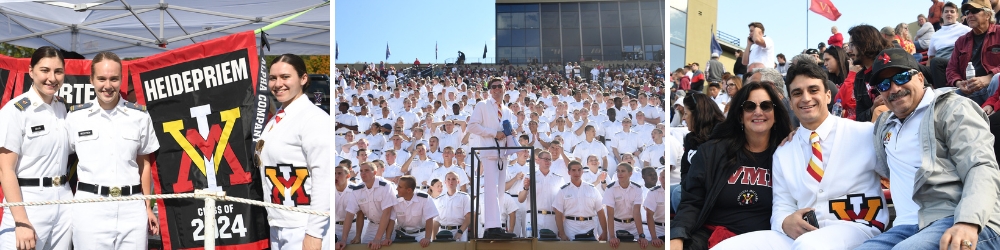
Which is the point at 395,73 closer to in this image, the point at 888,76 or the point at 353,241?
the point at 353,241

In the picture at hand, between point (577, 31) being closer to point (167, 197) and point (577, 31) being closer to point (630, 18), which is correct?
point (630, 18)

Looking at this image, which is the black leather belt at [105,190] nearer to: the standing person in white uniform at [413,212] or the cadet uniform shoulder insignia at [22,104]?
the cadet uniform shoulder insignia at [22,104]

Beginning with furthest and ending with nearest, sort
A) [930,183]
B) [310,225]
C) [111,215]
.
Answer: [111,215] < [310,225] < [930,183]

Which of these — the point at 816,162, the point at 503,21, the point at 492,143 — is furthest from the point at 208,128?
the point at 816,162

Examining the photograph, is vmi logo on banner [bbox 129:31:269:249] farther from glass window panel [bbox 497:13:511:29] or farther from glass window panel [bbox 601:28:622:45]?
glass window panel [bbox 601:28:622:45]

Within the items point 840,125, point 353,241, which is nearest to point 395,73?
point 353,241

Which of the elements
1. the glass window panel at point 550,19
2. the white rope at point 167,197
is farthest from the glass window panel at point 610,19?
the white rope at point 167,197

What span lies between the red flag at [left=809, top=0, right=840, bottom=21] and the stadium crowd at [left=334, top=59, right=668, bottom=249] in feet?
12.5

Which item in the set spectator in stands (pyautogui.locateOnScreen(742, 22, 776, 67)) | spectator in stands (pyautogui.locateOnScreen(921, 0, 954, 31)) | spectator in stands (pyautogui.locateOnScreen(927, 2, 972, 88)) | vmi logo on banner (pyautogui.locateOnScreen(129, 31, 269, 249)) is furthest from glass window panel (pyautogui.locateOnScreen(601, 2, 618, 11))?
spectator in stands (pyautogui.locateOnScreen(921, 0, 954, 31))

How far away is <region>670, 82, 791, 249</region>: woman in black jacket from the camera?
3051 millimetres

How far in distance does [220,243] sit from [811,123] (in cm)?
293

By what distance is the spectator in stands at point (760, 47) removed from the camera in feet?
21.1

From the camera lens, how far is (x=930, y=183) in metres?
2.60

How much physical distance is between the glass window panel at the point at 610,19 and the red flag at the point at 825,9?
15.9 feet
